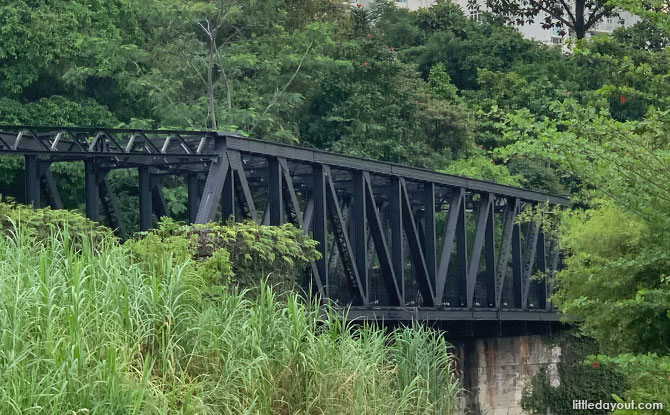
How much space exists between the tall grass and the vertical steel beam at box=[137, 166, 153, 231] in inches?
413

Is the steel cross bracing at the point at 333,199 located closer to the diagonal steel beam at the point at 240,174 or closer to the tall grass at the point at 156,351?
the diagonal steel beam at the point at 240,174

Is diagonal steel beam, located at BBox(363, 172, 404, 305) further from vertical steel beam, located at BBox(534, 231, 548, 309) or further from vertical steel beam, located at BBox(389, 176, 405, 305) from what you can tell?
vertical steel beam, located at BBox(534, 231, 548, 309)

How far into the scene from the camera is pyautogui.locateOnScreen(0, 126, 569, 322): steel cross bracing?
2064cm

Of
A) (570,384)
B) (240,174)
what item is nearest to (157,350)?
(240,174)

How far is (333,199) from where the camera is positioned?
2231 centimetres

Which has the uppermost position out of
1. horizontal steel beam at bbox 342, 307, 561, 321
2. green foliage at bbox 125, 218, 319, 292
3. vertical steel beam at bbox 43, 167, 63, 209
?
vertical steel beam at bbox 43, 167, 63, 209

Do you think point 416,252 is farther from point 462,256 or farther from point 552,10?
point 552,10

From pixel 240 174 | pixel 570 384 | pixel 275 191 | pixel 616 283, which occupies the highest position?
pixel 240 174

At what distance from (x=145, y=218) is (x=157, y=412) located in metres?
14.6

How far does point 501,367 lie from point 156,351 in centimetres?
2038

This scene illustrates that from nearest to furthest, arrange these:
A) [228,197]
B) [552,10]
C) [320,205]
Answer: [228,197], [320,205], [552,10]

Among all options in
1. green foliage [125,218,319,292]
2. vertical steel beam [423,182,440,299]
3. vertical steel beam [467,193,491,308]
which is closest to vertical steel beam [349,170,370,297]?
vertical steel beam [423,182,440,299]

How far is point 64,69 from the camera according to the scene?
3619 centimetres

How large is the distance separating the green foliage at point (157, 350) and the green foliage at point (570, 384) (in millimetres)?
18301
